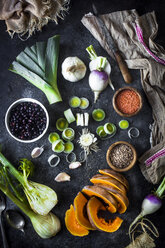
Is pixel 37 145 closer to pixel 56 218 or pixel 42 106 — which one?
pixel 42 106

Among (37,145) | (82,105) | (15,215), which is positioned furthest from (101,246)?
(82,105)

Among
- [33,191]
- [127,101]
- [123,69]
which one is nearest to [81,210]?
[33,191]

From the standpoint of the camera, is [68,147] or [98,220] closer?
[98,220]

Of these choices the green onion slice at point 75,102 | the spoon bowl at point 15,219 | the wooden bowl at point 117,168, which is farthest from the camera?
the green onion slice at point 75,102

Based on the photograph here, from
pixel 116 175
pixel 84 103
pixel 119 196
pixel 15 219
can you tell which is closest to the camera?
pixel 119 196

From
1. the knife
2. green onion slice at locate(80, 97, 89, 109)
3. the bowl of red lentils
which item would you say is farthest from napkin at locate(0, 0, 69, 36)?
the bowl of red lentils

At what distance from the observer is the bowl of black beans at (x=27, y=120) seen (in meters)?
2.49

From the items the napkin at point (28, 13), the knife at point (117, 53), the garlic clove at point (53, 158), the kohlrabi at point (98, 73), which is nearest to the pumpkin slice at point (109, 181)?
the garlic clove at point (53, 158)

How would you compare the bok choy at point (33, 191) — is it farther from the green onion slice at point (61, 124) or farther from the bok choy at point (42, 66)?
the bok choy at point (42, 66)

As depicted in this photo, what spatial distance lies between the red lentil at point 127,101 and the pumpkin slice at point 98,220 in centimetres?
82

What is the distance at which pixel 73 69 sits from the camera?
256cm

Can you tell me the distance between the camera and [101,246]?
8.23 feet

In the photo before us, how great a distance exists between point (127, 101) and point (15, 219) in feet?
4.70

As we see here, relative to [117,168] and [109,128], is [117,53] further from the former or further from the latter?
[117,168]
